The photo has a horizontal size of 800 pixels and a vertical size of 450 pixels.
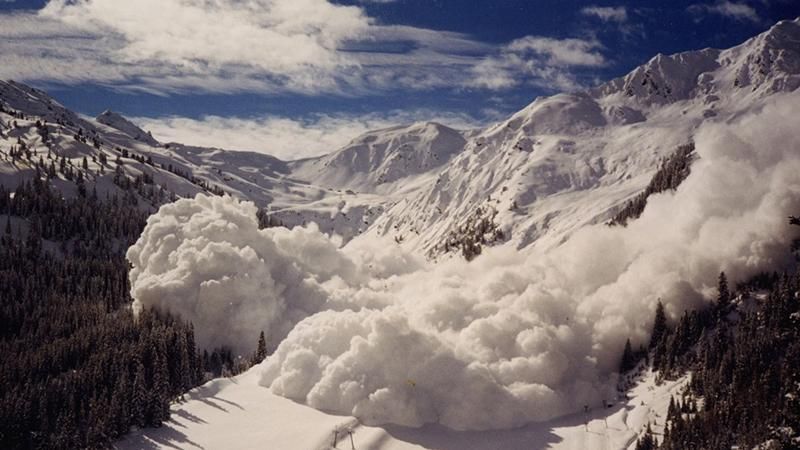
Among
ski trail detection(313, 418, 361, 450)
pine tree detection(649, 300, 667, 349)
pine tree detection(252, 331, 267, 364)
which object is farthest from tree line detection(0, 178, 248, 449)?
pine tree detection(649, 300, 667, 349)

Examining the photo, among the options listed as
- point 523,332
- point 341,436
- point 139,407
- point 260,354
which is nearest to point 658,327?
point 523,332

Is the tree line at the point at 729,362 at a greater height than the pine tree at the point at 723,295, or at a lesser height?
lesser

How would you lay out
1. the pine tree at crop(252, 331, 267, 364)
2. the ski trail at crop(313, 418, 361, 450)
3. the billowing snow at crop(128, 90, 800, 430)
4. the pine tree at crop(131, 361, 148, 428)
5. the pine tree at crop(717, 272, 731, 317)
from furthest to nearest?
the pine tree at crop(252, 331, 267, 364) → the pine tree at crop(717, 272, 731, 317) → the billowing snow at crop(128, 90, 800, 430) → the pine tree at crop(131, 361, 148, 428) → the ski trail at crop(313, 418, 361, 450)

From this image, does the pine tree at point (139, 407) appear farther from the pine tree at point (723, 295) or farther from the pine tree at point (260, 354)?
the pine tree at point (723, 295)

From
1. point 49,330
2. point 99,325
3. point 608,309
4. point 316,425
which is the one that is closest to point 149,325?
point 99,325

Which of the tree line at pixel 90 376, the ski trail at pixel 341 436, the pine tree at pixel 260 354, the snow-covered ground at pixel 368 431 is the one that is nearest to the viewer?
the ski trail at pixel 341 436

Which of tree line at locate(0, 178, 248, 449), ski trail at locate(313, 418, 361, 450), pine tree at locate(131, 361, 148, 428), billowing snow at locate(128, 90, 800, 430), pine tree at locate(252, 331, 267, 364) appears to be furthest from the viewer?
pine tree at locate(252, 331, 267, 364)

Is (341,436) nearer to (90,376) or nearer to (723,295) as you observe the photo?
(90,376)

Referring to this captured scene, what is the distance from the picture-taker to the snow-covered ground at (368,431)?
12775 centimetres

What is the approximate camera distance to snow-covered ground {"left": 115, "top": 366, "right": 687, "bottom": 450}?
128 meters

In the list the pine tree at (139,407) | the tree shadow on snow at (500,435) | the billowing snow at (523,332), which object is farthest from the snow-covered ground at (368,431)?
the billowing snow at (523,332)

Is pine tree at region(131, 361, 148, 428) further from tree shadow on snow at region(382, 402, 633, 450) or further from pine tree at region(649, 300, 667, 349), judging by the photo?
pine tree at region(649, 300, 667, 349)

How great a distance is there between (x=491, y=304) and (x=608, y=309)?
34.0 m

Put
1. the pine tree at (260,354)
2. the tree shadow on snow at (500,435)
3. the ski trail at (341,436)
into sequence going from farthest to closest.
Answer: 1. the pine tree at (260,354)
2. the tree shadow on snow at (500,435)
3. the ski trail at (341,436)
